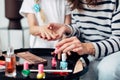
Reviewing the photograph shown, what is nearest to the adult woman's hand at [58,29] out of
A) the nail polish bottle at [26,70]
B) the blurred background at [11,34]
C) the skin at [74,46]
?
the skin at [74,46]

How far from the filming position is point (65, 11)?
157 cm

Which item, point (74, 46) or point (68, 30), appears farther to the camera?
point (68, 30)

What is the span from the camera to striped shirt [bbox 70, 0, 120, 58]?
3.88ft

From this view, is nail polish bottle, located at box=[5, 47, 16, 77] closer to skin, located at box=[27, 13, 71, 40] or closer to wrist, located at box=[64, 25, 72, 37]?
skin, located at box=[27, 13, 71, 40]

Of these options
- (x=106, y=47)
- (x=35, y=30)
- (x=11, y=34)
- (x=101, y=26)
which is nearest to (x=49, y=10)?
(x=35, y=30)

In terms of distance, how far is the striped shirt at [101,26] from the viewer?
1184 mm

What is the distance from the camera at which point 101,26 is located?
4.23 ft

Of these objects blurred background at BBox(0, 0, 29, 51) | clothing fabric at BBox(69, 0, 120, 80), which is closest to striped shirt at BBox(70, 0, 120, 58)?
clothing fabric at BBox(69, 0, 120, 80)

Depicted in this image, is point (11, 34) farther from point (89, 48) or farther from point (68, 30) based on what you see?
point (89, 48)

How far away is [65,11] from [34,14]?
0.17m

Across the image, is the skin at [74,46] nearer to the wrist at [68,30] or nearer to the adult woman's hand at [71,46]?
the adult woman's hand at [71,46]

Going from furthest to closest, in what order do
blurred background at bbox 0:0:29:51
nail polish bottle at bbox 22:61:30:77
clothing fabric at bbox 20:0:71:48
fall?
blurred background at bbox 0:0:29:51, clothing fabric at bbox 20:0:71:48, nail polish bottle at bbox 22:61:30:77

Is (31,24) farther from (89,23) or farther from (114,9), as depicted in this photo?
(114,9)

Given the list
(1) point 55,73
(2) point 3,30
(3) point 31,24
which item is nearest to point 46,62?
(1) point 55,73
